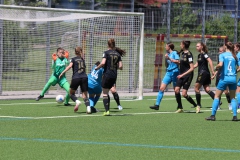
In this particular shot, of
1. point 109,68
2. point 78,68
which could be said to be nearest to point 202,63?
point 109,68

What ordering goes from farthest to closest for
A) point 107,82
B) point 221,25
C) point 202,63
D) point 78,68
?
point 221,25 → point 202,63 → point 78,68 → point 107,82

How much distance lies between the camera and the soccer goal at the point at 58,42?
22.6m

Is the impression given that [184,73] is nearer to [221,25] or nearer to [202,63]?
[202,63]

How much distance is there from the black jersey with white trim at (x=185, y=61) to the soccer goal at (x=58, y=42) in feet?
15.8

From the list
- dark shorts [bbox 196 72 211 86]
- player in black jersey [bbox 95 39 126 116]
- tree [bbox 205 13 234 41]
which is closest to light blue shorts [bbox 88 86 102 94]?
player in black jersey [bbox 95 39 126 116]

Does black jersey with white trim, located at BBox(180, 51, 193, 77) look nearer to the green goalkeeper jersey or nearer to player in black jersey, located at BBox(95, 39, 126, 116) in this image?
player in black jersey, located at BBox(95, 39, 126, 116)

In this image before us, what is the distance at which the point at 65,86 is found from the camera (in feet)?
66.0

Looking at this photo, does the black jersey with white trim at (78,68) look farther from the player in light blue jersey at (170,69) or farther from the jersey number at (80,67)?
the player in light blue jersey at (170,69)

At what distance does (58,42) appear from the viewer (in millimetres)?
23266

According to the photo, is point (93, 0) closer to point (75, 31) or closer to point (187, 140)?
point (75, 31)

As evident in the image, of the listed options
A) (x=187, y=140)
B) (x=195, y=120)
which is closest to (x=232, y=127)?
(x=195, y=120)

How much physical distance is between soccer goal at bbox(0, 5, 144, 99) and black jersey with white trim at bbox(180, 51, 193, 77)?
4821 millimetres

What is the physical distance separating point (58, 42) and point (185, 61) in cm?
661

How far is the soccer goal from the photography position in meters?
22.6
